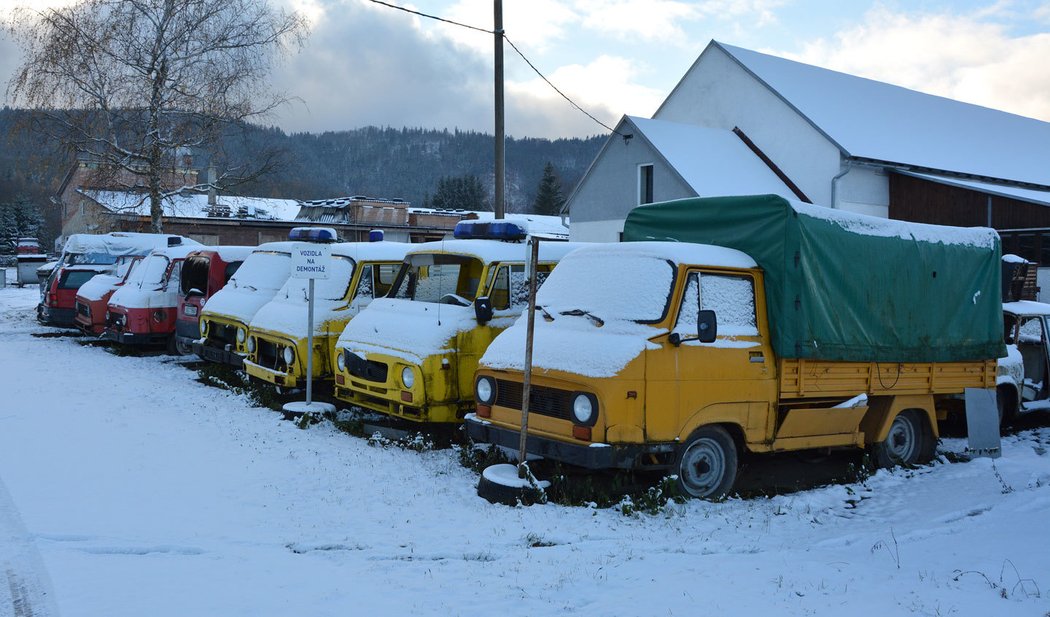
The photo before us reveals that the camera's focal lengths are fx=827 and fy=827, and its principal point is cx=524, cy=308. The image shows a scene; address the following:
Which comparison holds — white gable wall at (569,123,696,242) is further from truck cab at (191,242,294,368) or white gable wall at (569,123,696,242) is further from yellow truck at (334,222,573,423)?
yellow truck at (334,222,573,423)

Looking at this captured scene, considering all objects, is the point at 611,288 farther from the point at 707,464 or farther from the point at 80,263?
the point at 80,263

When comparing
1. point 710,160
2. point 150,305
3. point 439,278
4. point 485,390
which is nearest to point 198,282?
point 150,305

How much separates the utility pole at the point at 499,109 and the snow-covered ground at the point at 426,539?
7.71 meters


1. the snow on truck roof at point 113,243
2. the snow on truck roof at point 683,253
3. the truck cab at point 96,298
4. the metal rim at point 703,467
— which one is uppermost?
the snow on truck roof at point 113,243

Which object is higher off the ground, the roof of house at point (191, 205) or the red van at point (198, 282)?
the roof of house at point (191, 205)

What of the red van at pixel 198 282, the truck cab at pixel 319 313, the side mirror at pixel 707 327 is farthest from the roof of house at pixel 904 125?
the side mirror at pixel 707 327

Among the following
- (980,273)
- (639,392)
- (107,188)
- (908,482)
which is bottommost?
(908,482)

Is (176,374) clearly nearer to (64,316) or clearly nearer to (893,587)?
(64,316)

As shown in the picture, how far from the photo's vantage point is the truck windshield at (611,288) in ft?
22.9

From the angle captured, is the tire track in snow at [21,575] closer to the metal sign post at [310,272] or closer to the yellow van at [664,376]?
the yellow van at [664,376]

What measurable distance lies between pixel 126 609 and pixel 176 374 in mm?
9529

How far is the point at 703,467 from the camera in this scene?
7.10m

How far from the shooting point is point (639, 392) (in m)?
6.51

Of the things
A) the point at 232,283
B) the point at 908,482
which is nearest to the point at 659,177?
the point at 232,283
